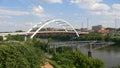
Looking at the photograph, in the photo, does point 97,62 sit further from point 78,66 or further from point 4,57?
point 4,57

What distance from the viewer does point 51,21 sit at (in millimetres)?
77562

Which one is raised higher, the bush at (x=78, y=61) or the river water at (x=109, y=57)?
the bush at (x=78, y=61)

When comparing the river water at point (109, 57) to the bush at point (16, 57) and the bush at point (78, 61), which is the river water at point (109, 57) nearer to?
the bush at point (78, 61)

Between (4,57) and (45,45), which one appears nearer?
(4,57)

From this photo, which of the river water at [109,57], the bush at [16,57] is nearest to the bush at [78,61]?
the river water at [109,57]

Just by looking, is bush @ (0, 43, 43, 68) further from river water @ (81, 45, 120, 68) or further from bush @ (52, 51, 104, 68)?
river water @ (81, 45, 120, 68)

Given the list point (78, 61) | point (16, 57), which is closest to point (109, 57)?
point (78, 61)

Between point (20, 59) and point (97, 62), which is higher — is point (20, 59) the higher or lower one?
the higher one

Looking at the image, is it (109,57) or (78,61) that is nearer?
(78,61)

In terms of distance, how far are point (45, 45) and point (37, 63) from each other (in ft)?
118

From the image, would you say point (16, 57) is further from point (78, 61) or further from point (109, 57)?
point (109, 57)

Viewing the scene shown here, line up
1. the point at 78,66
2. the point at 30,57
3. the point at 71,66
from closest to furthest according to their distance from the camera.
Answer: the point at 30,57 < the point at 71,66 < the point at 78,66

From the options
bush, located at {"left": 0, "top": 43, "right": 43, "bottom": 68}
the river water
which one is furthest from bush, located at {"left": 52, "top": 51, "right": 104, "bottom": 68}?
bush, located at {"left": 0, "top": 43, "right": 43, "bottom": 68}

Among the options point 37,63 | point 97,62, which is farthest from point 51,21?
point 37,63
